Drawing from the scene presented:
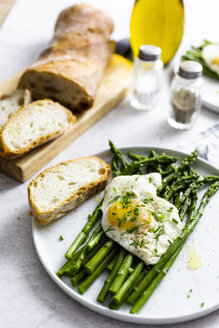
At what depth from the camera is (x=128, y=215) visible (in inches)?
105

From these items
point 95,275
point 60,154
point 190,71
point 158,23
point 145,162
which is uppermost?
point 158,23

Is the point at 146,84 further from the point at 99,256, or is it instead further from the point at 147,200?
the point at 99,256

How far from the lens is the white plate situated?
2.32m

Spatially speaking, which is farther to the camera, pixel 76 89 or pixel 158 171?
pixel 76 89

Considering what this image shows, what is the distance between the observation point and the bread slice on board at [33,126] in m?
3.30

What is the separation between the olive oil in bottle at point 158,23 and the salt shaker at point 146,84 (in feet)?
1.55

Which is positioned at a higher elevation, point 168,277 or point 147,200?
point 147,200

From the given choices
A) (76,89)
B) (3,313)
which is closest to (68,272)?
(3,313)

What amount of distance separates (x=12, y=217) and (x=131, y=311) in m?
1.21

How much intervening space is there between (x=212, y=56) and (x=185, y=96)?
1.08 metres

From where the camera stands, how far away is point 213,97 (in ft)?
14.2

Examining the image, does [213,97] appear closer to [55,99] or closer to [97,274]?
[55,99]

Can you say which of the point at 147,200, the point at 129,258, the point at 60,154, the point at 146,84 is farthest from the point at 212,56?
the point at 129,258

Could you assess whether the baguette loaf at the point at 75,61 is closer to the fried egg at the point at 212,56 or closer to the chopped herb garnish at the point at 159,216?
the fried egg at the point at 212,56
